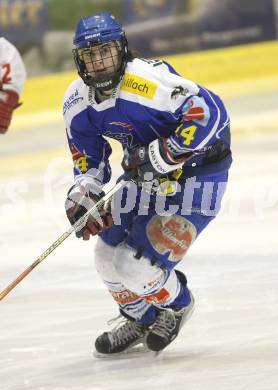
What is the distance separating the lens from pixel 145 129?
3.38 m

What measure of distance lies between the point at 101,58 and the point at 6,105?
1286 mm

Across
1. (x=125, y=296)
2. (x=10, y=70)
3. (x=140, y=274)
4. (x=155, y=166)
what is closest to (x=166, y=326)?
(x=125, y=296)

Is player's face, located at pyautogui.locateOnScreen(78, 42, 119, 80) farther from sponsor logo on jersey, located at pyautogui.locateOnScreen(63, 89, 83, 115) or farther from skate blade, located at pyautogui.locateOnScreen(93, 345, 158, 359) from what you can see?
skate blade, located at pyautogui.locateOnScreen(93, 345, 158, 359)

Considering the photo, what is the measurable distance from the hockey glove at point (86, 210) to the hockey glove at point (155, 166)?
15cm

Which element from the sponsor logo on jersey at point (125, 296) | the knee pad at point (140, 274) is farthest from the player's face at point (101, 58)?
the sponsor logo on jersey at point (125, 296)

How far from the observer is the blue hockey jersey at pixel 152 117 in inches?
129

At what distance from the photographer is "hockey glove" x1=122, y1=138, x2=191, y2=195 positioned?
3292mm

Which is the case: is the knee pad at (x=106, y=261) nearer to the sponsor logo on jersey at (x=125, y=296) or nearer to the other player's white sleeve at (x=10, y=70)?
the sponsor logo on jersey at (x=125, y=296)

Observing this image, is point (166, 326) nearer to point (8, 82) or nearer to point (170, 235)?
point (170, 235)

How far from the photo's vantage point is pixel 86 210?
136 inches

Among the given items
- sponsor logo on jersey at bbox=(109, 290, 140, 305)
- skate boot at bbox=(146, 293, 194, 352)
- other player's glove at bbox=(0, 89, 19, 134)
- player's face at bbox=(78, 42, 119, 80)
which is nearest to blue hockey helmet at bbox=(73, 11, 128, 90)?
player's face at bbox=(78, 42, 119, 80)

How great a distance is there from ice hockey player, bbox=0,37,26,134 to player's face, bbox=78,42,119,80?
1248 mm

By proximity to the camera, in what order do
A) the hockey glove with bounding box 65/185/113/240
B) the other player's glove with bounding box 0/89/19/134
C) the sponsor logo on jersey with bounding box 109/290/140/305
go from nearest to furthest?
the hockey glove with bounding box 65/185/113/240, the sponsor logo on jersey with bounding box 109/290/140/305, the other player's glove with bounding box 0/89/19/134

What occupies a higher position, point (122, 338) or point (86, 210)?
point (86, 210)
